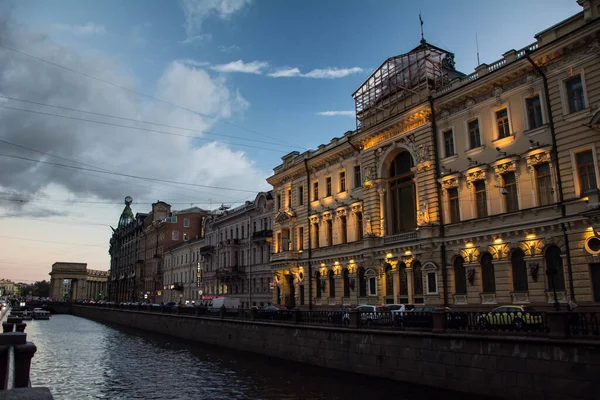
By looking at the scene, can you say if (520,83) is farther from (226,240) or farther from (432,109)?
(226,240)

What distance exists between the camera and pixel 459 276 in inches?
1214

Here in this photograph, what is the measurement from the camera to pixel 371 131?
3809 centimetres

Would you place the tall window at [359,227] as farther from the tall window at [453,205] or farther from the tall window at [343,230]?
the tall window at [453,205]

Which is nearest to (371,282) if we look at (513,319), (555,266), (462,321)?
(555,266)

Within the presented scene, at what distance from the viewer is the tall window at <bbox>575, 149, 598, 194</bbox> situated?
80.1ft

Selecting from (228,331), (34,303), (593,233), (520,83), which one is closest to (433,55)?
(520,83)

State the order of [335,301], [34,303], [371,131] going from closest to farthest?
[371,131], [335,301], [34,303]

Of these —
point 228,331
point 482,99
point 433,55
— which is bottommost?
point 228,331

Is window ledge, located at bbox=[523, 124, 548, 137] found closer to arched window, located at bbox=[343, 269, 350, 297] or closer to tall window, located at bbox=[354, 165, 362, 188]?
tall window, located at bbox=[354, 165, 362, 188]

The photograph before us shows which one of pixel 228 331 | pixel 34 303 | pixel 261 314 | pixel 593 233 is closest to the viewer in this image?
pixel 593 233

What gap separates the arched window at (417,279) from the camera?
110ft

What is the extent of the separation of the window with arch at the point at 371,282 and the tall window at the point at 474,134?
39.4 feet

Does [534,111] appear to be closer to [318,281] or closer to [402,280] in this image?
[402,280]

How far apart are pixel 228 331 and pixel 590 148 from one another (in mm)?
25230
